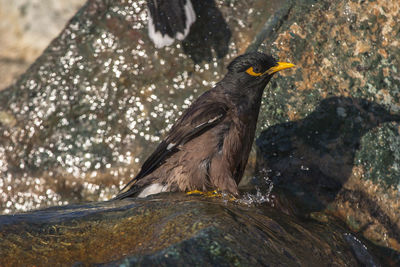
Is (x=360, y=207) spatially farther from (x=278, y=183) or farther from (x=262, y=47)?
(x=262, y=47)

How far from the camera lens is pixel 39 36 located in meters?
14.2

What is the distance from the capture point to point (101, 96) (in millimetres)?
7984

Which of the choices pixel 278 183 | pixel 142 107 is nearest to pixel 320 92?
pixel 278 183

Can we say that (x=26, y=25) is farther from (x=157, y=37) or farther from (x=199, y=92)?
(x=199, y=92)

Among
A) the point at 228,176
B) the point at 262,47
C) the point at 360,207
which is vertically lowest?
the point at 360,207

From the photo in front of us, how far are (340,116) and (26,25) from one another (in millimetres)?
10158

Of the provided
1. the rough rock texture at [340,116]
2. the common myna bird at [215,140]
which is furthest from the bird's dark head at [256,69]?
the rough rock texture at [340,116]

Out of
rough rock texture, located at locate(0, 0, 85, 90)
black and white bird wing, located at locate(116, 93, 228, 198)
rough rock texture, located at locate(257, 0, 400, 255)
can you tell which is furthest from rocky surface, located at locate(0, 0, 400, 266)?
rough rock texture, located at locate(0, 0, 85, 90)

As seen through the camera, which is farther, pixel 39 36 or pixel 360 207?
pixel 39 36

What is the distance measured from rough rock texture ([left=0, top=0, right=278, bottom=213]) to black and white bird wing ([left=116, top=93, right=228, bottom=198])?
1.71 meters

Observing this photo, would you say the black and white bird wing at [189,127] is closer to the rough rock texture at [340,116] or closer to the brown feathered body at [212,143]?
the brown feathered body at [212,143]

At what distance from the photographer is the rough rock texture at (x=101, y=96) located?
7.82m

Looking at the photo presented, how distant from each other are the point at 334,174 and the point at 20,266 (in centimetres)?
380

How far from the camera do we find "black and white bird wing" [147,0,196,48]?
789cm
